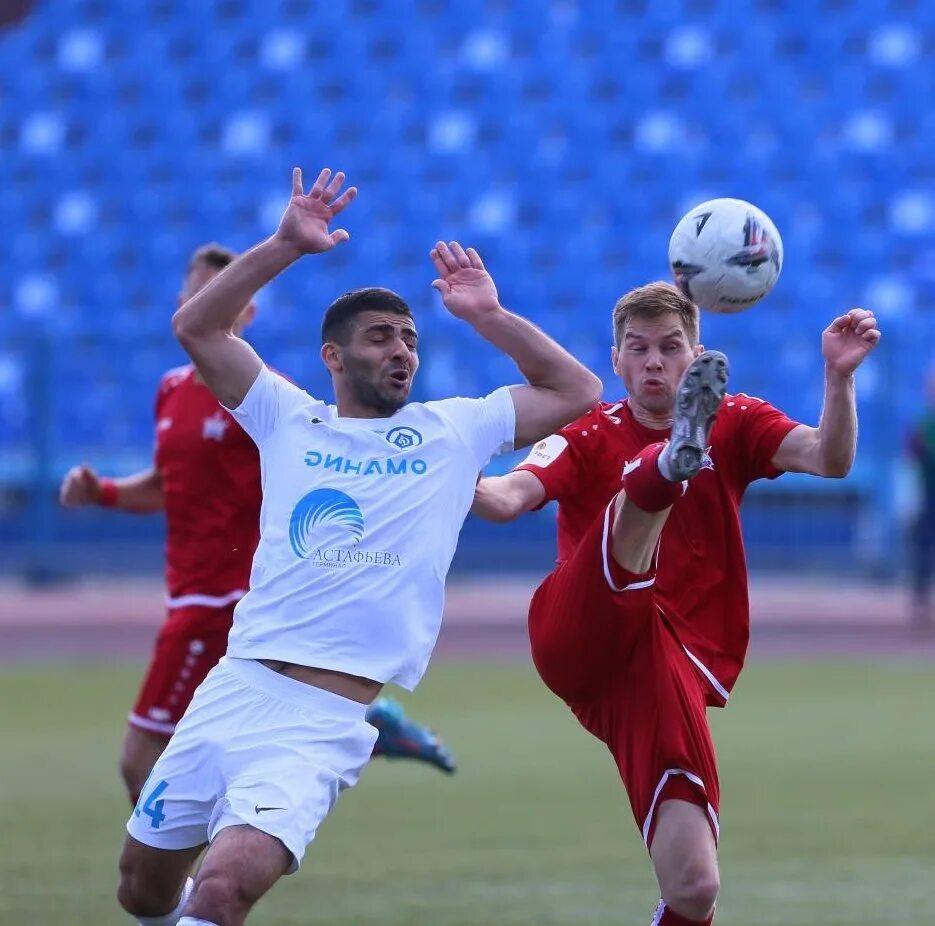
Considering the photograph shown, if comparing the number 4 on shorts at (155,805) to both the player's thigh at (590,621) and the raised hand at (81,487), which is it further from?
the raised hand at (81,487)

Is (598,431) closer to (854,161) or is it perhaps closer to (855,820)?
(855,820)

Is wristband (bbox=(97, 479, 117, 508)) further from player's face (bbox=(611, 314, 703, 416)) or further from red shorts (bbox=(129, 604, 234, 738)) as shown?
player's face (bbox=(611, 314, 703, 416))

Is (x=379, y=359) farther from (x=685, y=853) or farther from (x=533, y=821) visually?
(x=533, y=821)

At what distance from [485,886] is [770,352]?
529 inches

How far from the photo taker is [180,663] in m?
7.03

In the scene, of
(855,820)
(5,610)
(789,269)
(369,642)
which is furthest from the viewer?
(789,269)

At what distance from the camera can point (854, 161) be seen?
21.5m

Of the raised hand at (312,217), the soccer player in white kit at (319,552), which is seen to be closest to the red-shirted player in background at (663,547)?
the soccer player in white kit at (319,552)

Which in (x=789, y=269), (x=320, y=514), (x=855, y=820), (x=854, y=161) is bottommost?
(x=855, y=820)

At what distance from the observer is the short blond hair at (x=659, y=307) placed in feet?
17.6

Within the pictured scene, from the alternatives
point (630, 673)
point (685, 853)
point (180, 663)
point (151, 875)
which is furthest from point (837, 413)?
point (180, 663)

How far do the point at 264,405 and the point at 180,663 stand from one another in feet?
7.13

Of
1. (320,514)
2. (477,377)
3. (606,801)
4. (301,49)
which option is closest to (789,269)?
(477,377)

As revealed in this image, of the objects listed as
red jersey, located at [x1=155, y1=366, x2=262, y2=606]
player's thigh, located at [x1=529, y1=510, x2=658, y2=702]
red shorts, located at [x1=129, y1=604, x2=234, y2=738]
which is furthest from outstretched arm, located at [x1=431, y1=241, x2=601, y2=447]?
red shorts, located at [x1=129, y1=604, x2=234, y2=738]
